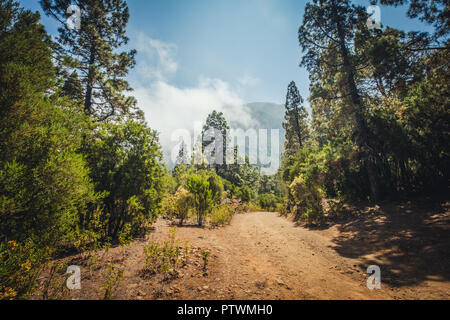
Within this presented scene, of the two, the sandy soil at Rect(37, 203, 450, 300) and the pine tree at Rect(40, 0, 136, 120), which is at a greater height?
the pine tree at Rect(40, 0, 136, 120)

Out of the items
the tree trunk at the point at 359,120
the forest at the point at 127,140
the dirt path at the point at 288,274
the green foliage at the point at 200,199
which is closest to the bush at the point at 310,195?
the forest at the point at 127,140

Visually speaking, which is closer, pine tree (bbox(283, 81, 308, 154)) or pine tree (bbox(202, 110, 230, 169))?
pine tree (bbox(283, 81, 308, 154))

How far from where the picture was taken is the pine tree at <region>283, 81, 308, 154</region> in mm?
25438

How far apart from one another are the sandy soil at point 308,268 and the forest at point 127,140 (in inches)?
18.9

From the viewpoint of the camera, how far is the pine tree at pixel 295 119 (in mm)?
25438

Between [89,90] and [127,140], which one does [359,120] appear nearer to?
[127,140]

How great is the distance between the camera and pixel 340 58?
40.8 feet

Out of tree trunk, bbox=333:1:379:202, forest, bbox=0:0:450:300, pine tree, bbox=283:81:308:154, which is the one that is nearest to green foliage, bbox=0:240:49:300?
forest, bbox=0:0:450:300

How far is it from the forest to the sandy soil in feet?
1.57

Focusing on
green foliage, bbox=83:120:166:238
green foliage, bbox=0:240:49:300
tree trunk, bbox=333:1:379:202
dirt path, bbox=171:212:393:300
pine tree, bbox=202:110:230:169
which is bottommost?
dirt path, bbox=171:212:393:300

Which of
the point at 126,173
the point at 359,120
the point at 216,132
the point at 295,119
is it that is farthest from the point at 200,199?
the point at 216,132

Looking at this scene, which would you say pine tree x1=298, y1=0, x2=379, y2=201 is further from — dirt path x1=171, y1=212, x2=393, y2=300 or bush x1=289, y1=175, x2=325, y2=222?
dirt path x1=171, y1=212, x2=393, y2=300
